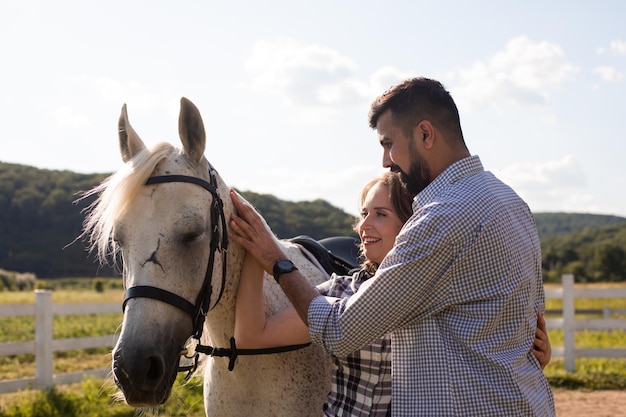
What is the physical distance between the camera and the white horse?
216 cm

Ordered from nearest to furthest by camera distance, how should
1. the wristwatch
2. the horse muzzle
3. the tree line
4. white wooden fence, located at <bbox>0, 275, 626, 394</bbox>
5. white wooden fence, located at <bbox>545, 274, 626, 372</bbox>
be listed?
the horse muzzle
the wristwatch
white wooden fence, located at <bbox>0, 275, 626, 394</bbox>
white wooden fence, located at <bbox>545, 274, 626, 372</bbox>
the tree line

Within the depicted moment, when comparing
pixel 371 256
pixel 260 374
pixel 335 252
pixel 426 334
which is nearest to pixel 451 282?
pixel 426 334

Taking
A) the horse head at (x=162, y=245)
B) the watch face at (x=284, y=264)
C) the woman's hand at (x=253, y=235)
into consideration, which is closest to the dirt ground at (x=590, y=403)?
the woman's hand at (x=253, y=235)

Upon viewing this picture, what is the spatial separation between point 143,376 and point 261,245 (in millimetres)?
685

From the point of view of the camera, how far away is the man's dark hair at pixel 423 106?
2.05 metres

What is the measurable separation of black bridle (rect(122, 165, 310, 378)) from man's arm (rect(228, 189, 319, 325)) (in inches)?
2.7

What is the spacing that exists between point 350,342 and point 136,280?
0.79m

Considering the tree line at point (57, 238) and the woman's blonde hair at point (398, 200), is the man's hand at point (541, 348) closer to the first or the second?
the woman's blonde hair at point (398, 200)

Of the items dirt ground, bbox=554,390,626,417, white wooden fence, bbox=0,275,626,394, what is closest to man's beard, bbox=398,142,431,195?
white wooden fence, bbox=0,275,626,394

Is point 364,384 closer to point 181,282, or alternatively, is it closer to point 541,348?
point 541,348

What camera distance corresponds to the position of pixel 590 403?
800 centimetres

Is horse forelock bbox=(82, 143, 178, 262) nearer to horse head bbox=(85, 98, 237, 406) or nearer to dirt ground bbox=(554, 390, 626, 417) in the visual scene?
horse head bbox=(85, 98, 237, 406)

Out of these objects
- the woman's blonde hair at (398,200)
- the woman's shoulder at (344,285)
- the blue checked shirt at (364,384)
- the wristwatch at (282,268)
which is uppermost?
the woman's blonde hair at (398,200)

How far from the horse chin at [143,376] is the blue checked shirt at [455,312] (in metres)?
0.60
